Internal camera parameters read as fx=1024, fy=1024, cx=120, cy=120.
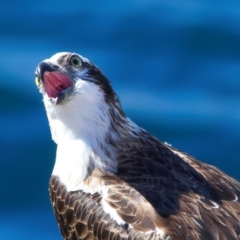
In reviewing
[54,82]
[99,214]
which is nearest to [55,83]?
[54,82]

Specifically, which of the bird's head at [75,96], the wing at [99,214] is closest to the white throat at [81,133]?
the bird's head at [75,96]

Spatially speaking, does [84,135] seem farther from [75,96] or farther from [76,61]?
[76,61]

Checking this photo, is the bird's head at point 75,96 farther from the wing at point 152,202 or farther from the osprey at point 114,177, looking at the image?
the wing at point 152,202

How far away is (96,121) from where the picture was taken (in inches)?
296

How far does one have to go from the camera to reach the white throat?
733 cm

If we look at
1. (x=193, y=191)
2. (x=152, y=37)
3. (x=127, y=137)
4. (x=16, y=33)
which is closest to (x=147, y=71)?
(x=152, y=37)

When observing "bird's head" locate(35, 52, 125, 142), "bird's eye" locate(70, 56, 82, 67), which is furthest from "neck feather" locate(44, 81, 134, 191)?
"bird's eye" locate(70, 56, 82, 67)

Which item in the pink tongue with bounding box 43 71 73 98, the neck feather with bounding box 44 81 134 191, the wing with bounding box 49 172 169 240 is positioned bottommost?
the wing with bounding box 49 172 169 240

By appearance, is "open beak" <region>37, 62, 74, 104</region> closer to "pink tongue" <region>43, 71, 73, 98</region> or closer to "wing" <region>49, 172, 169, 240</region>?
"pink tongue" <region>43, 71, 73, 98</region>

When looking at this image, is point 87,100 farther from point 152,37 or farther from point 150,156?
point 152,37

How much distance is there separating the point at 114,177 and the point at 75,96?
639 mm

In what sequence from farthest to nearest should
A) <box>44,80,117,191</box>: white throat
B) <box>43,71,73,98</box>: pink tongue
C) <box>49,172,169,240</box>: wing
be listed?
<box>44,80,117,191</box>: white throat
<box>43,71,73,98</box>: pink tongue
<box>49,172,169,240</box>: wing

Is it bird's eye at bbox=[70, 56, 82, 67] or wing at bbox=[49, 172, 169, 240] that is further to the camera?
bird's eye at bbox=[70, 56, 82, 67]

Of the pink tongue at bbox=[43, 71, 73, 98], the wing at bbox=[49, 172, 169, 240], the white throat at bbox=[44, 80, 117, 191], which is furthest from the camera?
the white throat at bbox=[44, 80, 117, 191]
